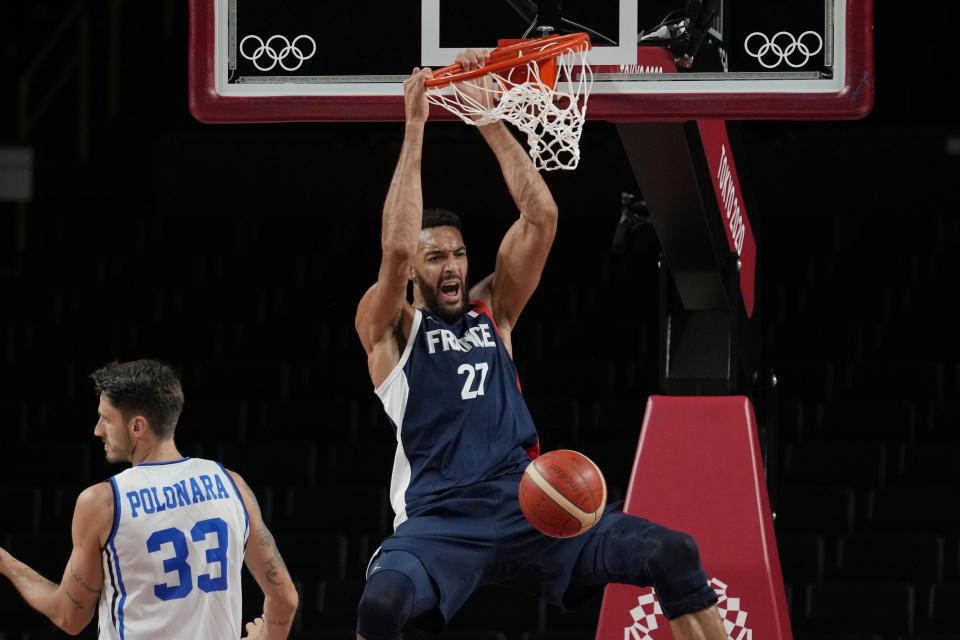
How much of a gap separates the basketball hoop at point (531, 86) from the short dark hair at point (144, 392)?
3.54 ft

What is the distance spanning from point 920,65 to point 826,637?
20.7 ft

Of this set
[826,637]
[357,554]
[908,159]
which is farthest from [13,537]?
[908,159]

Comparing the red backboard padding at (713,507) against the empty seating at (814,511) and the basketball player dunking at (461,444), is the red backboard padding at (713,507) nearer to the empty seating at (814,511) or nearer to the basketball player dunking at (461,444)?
the basketball player dunking at (461,444)

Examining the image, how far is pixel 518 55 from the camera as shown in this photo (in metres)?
4.31

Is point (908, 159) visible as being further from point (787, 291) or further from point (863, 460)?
point (863, 460)

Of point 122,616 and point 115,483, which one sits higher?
point 115,483

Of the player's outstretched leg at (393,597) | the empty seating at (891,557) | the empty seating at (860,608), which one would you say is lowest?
the empty seating at (860,608)

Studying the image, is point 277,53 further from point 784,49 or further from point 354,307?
point 354,307

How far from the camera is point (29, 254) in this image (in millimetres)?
11539

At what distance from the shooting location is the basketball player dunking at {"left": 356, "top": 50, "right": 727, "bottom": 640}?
4387 millimetres

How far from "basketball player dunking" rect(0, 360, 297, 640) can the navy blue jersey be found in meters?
0.75

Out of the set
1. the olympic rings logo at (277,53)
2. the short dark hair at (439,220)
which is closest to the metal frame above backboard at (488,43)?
the olympic rings logo at (277,53)

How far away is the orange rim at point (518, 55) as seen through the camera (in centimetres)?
427

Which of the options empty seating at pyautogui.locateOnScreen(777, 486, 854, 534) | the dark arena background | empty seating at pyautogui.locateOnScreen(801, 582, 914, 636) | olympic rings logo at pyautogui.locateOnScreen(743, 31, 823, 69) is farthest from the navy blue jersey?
empty seating at pyautogui.locateOnScreen(777, 486, 854, 534)
